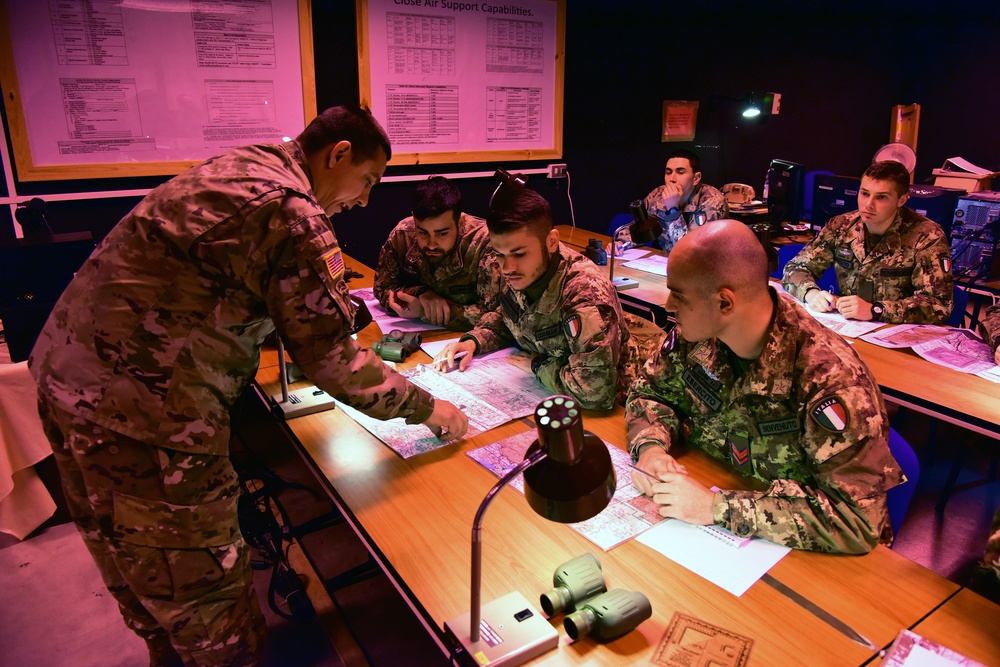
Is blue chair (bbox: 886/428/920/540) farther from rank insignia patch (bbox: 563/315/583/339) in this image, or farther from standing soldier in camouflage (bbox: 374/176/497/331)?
standing soldier in camouflage (bbox: 374/176/497/331)

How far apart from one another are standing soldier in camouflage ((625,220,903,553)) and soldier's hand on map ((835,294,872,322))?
1.46m

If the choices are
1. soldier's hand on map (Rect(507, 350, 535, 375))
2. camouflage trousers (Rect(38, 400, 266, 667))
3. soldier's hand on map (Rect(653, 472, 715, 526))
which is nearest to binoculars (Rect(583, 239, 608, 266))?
soldier's hand on map (Rect(507, 350, 535, 375))

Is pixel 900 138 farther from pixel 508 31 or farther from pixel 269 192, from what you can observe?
pixel 269 192

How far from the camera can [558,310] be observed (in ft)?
6.50

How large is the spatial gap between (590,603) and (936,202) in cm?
351

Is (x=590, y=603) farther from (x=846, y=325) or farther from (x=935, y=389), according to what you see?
(x=846, y=325)

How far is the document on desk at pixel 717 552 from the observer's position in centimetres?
117

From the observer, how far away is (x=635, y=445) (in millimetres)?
1543

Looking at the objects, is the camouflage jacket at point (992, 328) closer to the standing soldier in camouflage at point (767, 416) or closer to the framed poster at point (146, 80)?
the standing soldier in camouflage at point (767, 416)

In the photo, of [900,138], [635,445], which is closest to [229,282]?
[635,445]

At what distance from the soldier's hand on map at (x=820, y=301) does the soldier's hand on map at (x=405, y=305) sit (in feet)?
5.68

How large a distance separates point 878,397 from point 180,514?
4.69 feet

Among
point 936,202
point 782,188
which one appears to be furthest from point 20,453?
point 782,188

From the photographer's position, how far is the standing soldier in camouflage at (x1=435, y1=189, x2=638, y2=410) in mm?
1835
